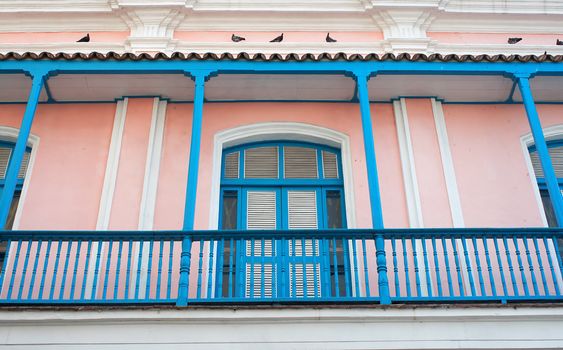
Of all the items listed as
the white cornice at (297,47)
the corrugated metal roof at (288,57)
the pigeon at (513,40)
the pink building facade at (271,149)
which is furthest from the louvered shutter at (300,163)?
the pigeon at (513,40)

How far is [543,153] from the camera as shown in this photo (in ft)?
23.0

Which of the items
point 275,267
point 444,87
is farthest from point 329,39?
point 275,267

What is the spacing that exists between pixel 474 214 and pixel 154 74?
164 inches

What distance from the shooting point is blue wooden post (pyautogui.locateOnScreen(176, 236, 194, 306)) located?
599cm

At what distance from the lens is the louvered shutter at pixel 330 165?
8359mm

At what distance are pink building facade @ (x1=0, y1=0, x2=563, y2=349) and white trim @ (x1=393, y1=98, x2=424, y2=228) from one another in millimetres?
19

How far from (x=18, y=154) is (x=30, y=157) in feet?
4.54

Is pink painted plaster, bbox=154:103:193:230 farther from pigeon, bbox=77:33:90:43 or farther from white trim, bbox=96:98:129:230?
pigeon, bbox=77:33:90:43

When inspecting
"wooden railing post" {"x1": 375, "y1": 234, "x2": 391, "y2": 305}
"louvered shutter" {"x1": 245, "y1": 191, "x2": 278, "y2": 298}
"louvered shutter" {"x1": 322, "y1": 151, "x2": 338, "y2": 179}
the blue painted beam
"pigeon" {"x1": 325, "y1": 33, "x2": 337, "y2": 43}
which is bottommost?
"wooden railing post" {"x1": 375, "y1": 234, "x2": 391, "y2": 305}

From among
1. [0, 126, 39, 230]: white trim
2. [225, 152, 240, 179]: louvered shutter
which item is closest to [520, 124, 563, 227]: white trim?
[225, 152, 240, 179]: louvered shutter

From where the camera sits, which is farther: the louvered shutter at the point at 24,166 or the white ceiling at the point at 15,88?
the louvered shutter at the point at 24,166

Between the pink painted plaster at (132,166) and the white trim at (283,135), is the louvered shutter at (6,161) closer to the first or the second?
the pink painted plaster at (132,166)

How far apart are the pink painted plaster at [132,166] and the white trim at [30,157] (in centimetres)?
108

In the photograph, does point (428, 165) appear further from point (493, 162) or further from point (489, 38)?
point (489, 38)
